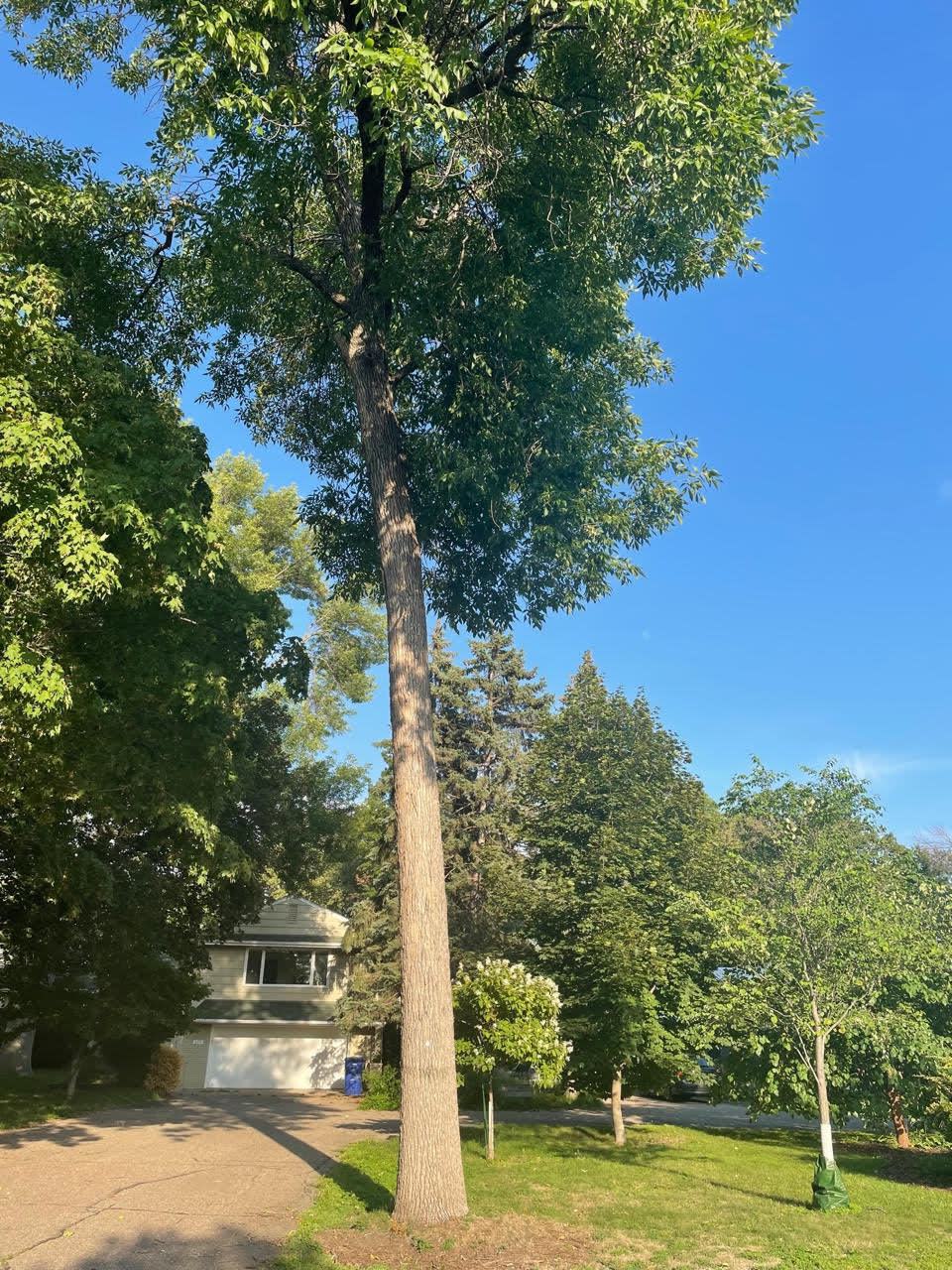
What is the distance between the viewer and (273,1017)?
1064 inches

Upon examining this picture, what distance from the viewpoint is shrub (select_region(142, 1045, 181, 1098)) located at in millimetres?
23641

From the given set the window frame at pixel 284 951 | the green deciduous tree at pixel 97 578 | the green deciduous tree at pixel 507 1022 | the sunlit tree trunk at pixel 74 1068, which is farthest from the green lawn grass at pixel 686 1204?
the window frame at pixel 284 951

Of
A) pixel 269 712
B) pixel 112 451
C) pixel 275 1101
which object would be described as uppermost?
pixel 269 712

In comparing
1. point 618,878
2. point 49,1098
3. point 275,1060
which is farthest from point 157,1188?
point 275,1060

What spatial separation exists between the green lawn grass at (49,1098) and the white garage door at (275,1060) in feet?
13.4

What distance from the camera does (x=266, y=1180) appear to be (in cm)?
1041

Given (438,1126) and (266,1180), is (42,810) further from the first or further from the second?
(438,1126)

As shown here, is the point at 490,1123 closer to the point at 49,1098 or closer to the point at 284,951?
the point at 49,1098

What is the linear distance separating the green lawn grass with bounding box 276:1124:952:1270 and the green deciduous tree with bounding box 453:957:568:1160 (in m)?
1.36

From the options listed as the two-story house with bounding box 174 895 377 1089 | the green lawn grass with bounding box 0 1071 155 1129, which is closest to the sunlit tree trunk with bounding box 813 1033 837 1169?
the green lawn grass with bounding box 0 1071 155 1129

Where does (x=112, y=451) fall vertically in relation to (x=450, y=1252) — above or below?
above

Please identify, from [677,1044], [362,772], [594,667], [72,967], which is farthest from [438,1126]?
[594,667]

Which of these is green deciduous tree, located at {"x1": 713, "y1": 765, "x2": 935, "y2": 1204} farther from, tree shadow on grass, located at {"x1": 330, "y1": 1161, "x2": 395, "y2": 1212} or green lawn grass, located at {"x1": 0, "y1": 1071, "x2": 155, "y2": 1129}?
green lawn grass, located at {"x1": 0, "y1": 1071, "x2": 155, "y2": 1129}

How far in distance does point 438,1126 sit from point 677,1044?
1009 centimetres
